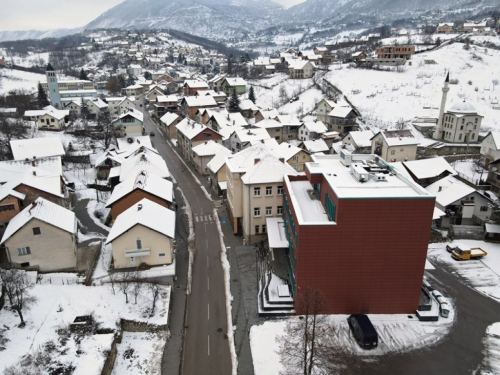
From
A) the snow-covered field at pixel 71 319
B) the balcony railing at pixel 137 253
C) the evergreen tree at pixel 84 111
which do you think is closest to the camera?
the snow-covered field at pixel 71 319

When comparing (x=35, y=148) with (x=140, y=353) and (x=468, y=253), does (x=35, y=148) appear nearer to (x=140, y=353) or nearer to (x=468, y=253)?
(x=140, y=353)

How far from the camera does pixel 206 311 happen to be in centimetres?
2564

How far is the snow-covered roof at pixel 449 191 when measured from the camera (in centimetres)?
3838

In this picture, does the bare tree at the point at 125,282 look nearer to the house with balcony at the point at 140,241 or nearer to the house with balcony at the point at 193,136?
the house with balcony at the point at 140,241

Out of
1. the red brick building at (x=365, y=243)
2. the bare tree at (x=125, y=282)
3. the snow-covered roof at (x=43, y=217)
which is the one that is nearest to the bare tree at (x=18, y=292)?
the snow-covered roof at (x=43, y=217)

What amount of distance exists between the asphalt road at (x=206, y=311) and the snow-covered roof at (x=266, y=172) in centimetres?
727

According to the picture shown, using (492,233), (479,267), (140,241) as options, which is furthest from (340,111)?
(140,241)

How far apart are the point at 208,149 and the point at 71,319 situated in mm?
35212

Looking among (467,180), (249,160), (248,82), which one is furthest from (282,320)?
(248,82)

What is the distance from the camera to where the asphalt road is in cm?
2139

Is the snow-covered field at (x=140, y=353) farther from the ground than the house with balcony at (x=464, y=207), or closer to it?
closer to it

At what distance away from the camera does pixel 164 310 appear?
24781 mm

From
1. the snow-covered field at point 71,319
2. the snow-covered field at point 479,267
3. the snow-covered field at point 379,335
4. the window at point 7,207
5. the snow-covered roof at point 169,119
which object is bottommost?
the snow-covered field at point 379,335

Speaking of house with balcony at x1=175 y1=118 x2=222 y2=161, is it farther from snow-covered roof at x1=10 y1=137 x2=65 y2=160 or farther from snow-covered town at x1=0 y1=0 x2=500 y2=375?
snow-covered roof at x1=10 y1=137 x2=65 y2=160
